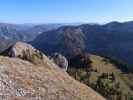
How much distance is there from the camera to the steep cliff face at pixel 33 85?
97.9 feet

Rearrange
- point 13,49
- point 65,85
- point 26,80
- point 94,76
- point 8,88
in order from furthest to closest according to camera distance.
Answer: point 94,76
point 13,49
point 65,85
point 26,80
point 8,88

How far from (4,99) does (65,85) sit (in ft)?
29.8

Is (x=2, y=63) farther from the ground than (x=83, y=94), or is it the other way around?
(x=2, y=63)

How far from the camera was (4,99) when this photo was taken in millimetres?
28000

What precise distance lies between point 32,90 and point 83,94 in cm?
673

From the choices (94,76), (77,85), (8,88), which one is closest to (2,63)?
(8,88)

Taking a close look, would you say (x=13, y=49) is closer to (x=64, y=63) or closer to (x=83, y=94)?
(x=83, y=94)

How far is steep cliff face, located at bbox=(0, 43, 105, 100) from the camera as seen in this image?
97.9ft

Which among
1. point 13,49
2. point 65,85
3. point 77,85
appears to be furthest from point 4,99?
point 13,49

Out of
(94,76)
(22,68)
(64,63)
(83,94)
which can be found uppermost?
(22,68)

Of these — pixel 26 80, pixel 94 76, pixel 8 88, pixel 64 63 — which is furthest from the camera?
pixel 94 76

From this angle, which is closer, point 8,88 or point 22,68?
point 8,88

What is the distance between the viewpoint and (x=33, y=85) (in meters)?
31.9

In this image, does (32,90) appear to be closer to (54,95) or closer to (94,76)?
(54,95)
